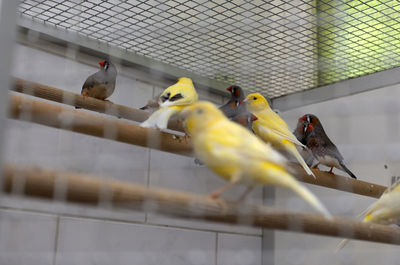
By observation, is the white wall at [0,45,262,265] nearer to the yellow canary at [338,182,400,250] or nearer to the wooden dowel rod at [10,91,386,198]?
the wooden dowel rod at [10,91,386,198]

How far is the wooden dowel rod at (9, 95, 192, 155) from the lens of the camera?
0.68 metres

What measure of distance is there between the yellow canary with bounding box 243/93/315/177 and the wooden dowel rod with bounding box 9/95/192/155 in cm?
25

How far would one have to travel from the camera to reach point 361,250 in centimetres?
121

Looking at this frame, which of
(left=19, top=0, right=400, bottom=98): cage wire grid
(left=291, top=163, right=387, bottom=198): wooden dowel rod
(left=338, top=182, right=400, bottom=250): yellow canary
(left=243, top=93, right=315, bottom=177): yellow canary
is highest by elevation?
(left=19, top=0, right=400, bottom=98): cage wire grid

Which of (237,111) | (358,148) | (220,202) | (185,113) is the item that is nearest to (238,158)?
(220,202)

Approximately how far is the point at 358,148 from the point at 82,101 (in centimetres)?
73

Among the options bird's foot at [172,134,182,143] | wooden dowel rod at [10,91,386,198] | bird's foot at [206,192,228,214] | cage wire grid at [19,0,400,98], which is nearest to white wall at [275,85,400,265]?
cage wire grid at [19,0,400,98]

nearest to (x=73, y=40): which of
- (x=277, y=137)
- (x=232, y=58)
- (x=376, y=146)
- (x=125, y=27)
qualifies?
(x=125, y=27)

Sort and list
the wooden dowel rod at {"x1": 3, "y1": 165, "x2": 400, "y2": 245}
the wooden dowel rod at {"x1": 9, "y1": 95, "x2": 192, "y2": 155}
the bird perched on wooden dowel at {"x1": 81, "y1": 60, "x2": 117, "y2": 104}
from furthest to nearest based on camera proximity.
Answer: the bird perched on wooden dowel at {"x1": 81, "y1": 60, "x2": 117, "y2": 104} → the wooden dowel rod at {"x1": 9, "y1": 95, "x2": 192, "y2": 155} → the wooden dowel rod at {"x1": 3, "y1": 165, "x2": 400, "y2": 245}

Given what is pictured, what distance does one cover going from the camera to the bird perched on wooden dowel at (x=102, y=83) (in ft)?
3.56

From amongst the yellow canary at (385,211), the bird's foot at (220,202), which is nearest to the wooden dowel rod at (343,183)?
the yellow canary at (385,211)

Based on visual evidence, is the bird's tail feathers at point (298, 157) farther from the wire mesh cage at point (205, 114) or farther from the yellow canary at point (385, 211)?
the yellow canary at point (385, 211)

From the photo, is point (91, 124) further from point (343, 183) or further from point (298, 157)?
point (343, 183)

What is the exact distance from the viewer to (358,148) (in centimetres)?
125
